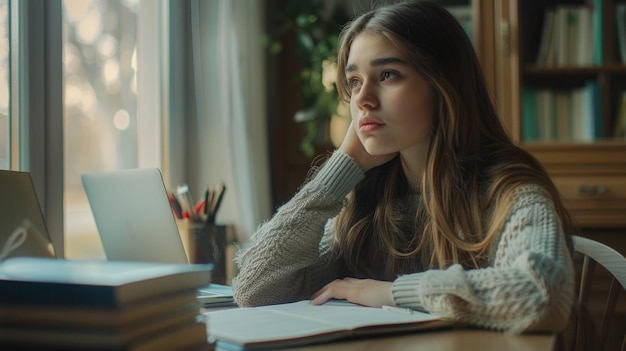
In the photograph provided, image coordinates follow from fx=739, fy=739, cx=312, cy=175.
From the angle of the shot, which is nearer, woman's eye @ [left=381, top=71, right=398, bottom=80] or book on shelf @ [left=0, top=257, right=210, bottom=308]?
book on shelf @ [left=0, top=257, right=210, bottom=308]

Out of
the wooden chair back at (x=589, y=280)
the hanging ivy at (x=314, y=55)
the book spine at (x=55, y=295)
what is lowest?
the wooden chair back at (x=589, y=280)

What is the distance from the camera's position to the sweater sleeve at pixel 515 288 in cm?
94

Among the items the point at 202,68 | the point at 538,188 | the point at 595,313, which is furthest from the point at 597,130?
the point at 538,188

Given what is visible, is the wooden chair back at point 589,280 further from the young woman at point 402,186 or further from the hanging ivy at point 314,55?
the hanging ivy at point 314,55

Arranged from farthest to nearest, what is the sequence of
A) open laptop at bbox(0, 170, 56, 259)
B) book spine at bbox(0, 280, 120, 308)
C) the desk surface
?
open laptop at bbox(0, 170, 56, 259) → the desk surface → book spine at bbox(0, 280, 120, 308)

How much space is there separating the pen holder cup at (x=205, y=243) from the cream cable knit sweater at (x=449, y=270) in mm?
350

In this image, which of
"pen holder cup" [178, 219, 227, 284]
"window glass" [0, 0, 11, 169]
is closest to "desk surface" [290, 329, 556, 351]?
"pen holder cup" [178, 219, 227, 284]

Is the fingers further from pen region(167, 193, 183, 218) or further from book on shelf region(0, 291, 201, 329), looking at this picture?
pen region(167, 193, 183, 218)

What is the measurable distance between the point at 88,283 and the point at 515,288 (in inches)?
22.0

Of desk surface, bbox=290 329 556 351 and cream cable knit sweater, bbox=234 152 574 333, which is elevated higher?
cream cable knit sweater, bbox=234 152 574 333

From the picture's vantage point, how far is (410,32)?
1.34m

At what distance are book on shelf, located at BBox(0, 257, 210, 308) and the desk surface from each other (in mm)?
232

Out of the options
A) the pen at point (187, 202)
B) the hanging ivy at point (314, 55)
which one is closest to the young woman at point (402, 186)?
the pen at point (187, 202)

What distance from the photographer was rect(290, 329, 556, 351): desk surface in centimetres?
86
